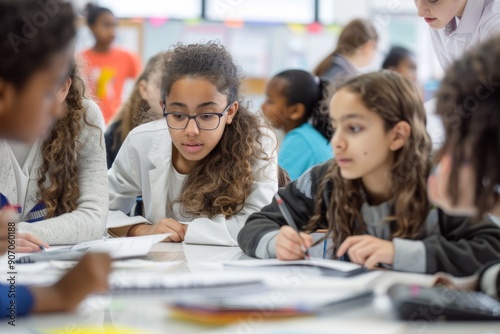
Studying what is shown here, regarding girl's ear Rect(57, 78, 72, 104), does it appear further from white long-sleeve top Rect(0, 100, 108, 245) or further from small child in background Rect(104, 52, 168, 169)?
small child in background Rect(104, 52, 168, 169)

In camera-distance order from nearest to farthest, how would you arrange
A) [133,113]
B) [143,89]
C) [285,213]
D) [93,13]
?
[285,213] → [133,113] → [143,89] → [93,13]

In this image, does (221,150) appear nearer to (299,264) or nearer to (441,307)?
(299,264)

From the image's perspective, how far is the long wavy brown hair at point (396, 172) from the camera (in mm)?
1337

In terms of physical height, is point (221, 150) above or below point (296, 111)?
below

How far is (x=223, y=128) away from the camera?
1874 mm

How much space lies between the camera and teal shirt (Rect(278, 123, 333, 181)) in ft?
8.80

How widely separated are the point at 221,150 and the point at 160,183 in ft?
0.61

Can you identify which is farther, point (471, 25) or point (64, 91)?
point (471, 25)

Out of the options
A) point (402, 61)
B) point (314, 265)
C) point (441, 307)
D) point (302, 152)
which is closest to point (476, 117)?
point (441, 307)

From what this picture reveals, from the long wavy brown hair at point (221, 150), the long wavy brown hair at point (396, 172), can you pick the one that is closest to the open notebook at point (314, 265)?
the long wavy brown hair at point (396, 172)

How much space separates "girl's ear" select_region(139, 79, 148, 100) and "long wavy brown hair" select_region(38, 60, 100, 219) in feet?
3.51

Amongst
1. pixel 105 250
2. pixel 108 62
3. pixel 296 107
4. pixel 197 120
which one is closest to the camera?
pixel 105 250

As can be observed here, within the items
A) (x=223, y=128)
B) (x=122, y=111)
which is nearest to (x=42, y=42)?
(x=223, y=128)

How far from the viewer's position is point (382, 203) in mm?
1411
